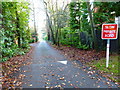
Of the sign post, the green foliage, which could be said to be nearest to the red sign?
the sign post

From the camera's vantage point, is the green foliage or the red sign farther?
the green foliage

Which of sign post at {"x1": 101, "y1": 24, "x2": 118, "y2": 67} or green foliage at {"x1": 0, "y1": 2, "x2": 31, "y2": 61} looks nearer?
sign post at {"x1": 101, "y1": 24, "x2": 118, "y2": 67}

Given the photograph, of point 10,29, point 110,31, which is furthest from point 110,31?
point 10,29

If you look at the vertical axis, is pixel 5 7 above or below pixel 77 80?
above

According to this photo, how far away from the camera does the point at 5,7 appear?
5.64m

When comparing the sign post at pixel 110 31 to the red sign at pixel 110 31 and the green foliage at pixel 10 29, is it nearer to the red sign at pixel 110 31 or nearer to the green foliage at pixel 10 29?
the red sign at pixel 110 31

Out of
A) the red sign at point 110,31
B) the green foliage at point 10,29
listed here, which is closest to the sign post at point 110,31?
the red sign at point 110,31

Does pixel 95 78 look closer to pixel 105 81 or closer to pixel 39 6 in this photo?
pixel 105 81

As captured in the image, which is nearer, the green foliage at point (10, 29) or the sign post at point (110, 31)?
the sign post at point (110, 31)

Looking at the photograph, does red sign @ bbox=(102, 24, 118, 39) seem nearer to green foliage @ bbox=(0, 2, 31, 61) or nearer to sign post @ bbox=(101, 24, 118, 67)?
sign post @ bbox=(101, 24, 118, 67)

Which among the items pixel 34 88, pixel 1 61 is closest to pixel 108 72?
pixel 34 88

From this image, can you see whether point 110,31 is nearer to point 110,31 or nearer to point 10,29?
point 110,31

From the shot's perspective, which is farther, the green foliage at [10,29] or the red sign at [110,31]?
the green foliage at [10,29]

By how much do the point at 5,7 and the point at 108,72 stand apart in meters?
7.20
